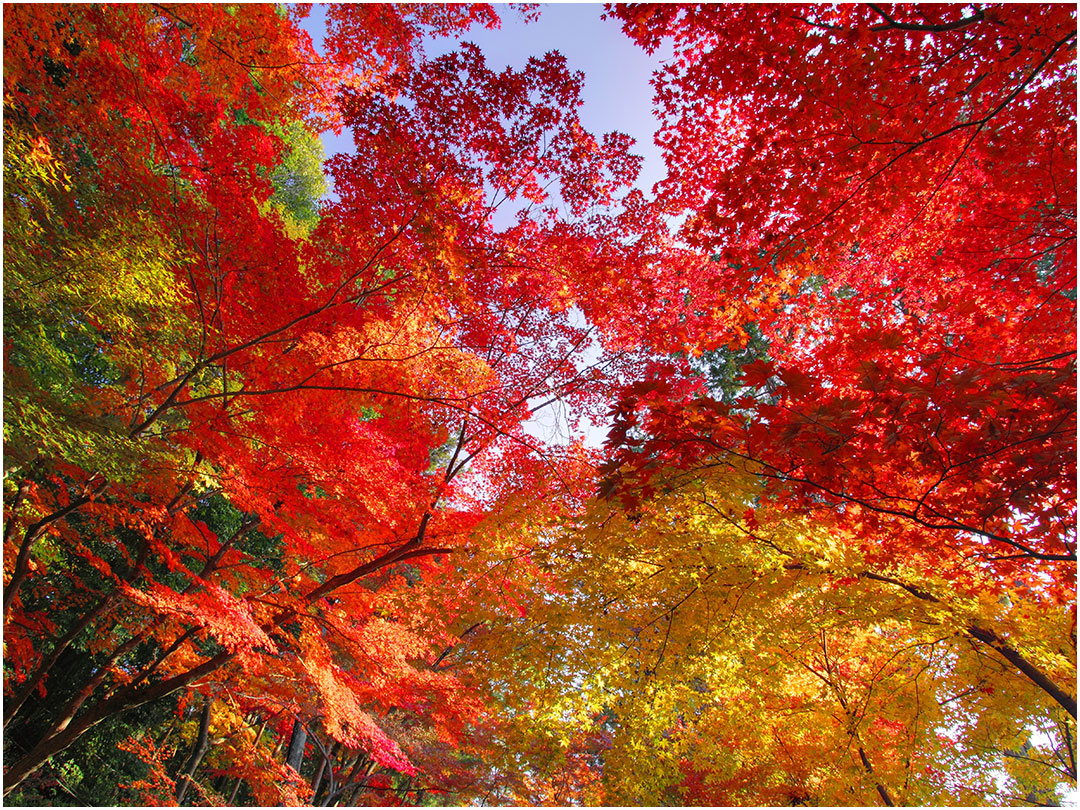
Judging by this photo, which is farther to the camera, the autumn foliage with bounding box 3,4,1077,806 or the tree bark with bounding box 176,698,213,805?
the tree bark with bounding box 176,698,213,805

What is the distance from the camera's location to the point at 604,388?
265 inches

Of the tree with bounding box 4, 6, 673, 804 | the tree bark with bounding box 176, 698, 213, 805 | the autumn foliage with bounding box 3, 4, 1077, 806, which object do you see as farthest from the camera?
the tree bark with bounding box 176, 698, 213, 805

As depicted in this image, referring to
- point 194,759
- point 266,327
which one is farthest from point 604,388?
point 194,759

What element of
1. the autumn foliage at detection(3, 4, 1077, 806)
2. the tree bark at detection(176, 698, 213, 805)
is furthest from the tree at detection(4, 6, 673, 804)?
the tree bark at detection(176, 698, 213, 805)

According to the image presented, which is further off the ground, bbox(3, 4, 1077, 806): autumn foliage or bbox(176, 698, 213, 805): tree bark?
bbox(3, 4, 1077, 806): autumn foliage

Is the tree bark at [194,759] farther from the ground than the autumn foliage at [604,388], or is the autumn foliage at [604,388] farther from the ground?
the autumn foliage at [604,388]

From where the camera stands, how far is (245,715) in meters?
11.5

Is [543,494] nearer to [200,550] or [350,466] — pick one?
[350,466]

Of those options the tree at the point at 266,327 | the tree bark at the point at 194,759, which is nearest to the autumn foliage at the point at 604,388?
the tree at the point at 266,327

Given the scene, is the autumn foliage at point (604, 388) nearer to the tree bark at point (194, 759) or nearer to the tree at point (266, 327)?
the tree at point (266, 327)

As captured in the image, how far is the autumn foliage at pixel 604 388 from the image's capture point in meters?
2.85

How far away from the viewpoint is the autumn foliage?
9.34 feet

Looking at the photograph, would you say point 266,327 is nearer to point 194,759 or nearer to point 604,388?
point 604,388

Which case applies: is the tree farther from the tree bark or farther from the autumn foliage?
the tree bark
